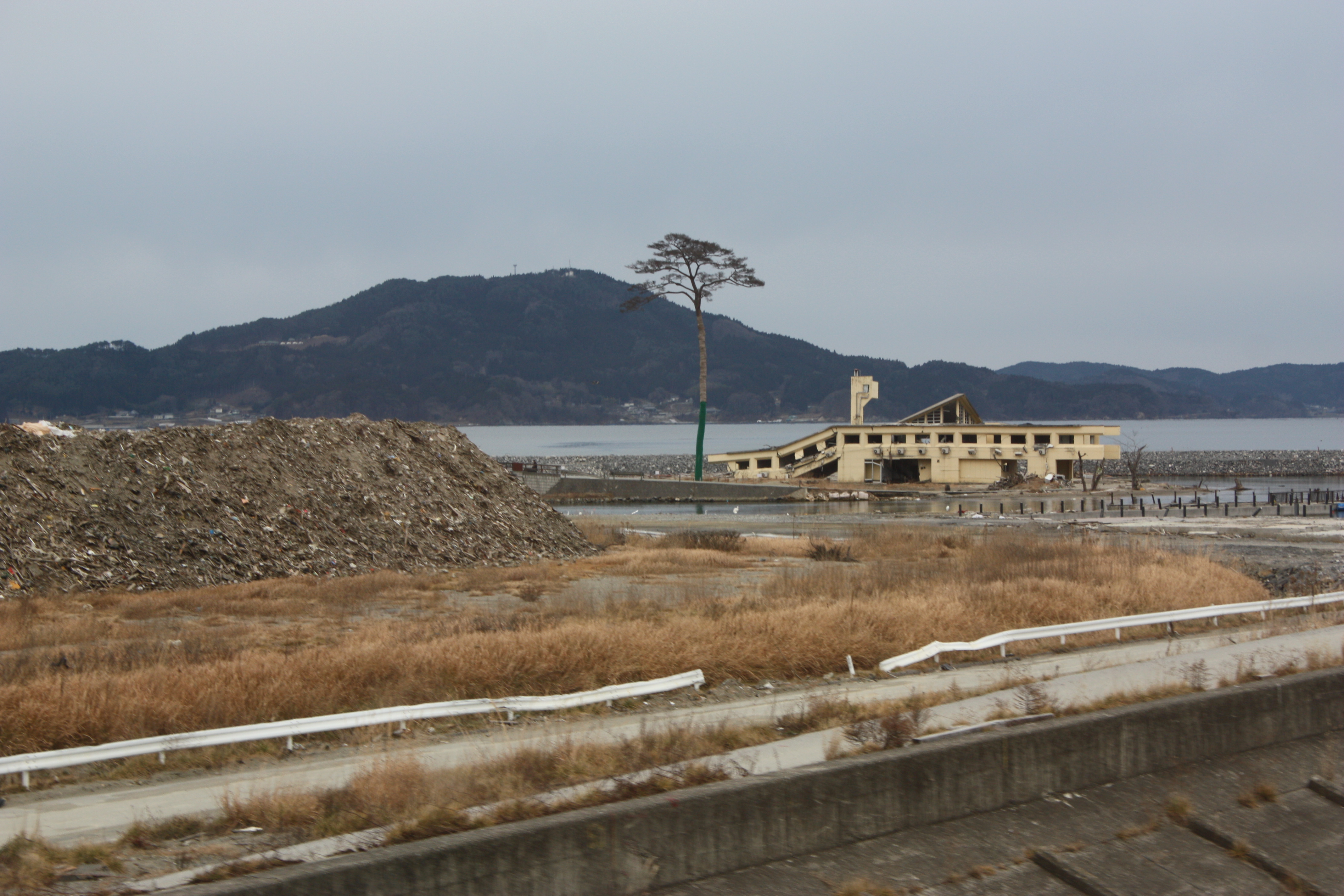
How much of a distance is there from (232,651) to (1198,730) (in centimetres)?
1102

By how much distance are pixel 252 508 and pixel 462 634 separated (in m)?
12.6

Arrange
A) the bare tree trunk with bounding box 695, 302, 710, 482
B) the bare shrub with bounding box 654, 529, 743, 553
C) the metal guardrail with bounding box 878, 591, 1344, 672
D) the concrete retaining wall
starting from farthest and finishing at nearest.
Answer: the bare tree trunk with bounding box 695, 302, 710, 482, the bare shrub with bounding box 654, 529, 743, 553, the metal guardrail with bounding box 878, 591, 1344, 672, the concrete retaining wall

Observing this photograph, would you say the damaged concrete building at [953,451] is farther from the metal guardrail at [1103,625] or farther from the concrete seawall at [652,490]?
the metal guardrail at [1103,625]

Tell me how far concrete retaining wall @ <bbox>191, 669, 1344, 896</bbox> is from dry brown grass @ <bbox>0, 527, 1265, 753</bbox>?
230 inches

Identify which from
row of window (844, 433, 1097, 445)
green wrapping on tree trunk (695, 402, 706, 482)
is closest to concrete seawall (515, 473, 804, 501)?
green wrapping on tree trunk (695, 402, 706, 482)

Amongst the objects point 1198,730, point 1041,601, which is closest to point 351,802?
point 1198,730

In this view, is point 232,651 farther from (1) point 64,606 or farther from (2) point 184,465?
(2) point 184,465

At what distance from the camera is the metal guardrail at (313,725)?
8336 mm

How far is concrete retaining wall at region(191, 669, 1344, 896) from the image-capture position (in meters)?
4.87

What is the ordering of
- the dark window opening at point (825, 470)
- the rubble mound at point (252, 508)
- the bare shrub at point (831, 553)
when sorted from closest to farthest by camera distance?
1. the rubble mound at point (252, 508)
2. the bare shrub at point (831, 553)
3. the dark window opening at point (825, 470)

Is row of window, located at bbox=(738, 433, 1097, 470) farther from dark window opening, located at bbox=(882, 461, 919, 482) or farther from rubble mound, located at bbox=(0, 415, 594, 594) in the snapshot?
rubble mound, located at bbox=(0, 415, 594, 594)

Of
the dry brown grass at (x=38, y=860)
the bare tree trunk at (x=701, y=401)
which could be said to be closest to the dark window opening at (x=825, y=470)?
the bare tree trunk at (x=701, y=401)

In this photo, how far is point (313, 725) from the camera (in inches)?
363

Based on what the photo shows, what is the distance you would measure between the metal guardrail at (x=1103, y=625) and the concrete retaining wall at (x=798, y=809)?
206 inches
